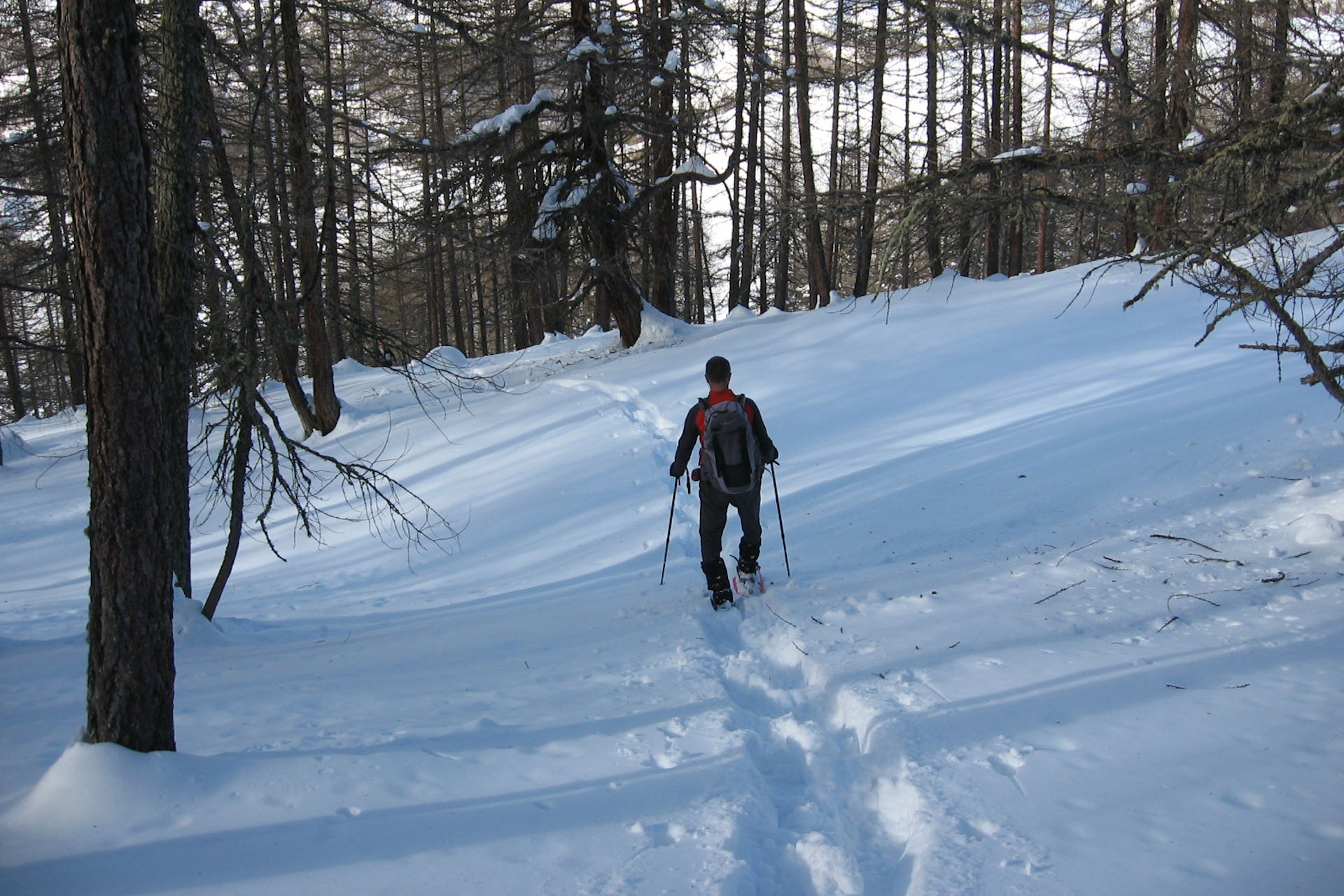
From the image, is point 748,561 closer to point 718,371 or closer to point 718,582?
point 718,582

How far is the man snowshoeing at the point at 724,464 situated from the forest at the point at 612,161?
1.11 meters

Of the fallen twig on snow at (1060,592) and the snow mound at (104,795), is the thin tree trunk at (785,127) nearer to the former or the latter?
the fallen twig on snow at (1060,592)

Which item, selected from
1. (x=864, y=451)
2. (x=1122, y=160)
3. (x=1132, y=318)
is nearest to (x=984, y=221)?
(x=1122, y=160)

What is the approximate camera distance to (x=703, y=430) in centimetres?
594

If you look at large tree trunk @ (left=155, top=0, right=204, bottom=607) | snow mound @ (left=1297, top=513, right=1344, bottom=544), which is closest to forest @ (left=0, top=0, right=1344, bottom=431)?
large tree trunk @ (left=155, top=0, right=204, bottom=607)

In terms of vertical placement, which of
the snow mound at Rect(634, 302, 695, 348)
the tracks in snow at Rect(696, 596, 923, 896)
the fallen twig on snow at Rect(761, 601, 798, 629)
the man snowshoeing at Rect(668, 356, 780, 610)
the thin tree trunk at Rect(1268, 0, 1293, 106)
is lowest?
the tracks in snow at Rect(696, 596, 923, 896)

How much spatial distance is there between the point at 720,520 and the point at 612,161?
12.2 m

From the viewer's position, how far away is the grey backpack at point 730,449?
5.80 m

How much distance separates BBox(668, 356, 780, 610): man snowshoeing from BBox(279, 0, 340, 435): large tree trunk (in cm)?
295

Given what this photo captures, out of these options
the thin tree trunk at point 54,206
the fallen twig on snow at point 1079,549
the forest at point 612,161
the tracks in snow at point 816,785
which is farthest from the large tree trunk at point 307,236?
the fallen twig on snow at point 1079,549

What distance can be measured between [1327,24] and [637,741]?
5.43 meters

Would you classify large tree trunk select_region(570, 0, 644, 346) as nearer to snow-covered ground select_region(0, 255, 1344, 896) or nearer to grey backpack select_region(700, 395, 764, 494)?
snow-covered ground select_region(0, 255, 1344, 896)

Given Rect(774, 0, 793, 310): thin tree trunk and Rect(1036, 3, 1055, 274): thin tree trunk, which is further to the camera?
Rect(774, 0, 793, 310): thin tree trunk

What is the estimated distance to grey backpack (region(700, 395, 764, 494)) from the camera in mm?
5797
